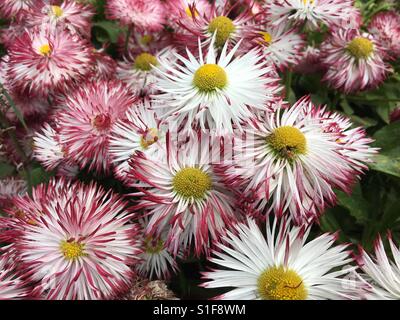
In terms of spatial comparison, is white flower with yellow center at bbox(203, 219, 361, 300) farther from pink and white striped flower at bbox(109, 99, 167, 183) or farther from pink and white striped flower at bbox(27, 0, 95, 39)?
pink and white striped flower at bbox(27, 0, 95, 39)

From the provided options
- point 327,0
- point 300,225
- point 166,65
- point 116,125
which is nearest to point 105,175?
point 116,125

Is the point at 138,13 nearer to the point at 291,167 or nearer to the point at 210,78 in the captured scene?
the point at 210,78

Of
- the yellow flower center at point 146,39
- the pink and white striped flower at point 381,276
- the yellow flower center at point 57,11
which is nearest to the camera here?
the pink and white striped flower at point 381,276

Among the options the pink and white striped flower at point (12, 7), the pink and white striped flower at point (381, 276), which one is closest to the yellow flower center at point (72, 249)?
the pink and white striped flower at point (381, 276)

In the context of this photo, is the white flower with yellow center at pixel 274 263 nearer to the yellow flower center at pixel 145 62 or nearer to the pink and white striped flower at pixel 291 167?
the pink and white striped flower at pixel 291 167

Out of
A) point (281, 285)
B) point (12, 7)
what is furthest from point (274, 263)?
point (12, 7)

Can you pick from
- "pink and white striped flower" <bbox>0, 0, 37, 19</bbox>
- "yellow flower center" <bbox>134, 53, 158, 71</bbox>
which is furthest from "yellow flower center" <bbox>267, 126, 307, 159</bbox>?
"pink and white striped flower" <bbox>0, 0, 37, 19</bbox>

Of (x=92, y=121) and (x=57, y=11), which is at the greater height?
(x=57, y=11)
